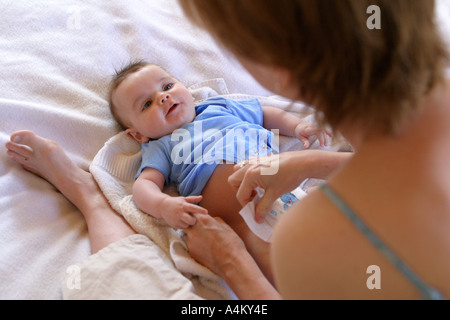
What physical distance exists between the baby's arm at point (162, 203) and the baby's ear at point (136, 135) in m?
0.14

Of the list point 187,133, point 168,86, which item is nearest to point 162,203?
point 187,133

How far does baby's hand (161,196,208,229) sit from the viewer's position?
1.00m

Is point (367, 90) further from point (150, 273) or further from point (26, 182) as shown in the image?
point (26, 182)

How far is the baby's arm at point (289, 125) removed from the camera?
49.1 inches

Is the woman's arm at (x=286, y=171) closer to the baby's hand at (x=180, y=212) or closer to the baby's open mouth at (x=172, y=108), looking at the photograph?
the baby's hand at (x=180, y=212)

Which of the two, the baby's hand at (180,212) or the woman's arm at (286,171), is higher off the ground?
the woman's arm at (286,171)

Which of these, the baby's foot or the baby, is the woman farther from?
the baby's foot

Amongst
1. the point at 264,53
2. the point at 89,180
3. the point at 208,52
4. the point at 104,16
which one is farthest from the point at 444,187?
the point at 104,16

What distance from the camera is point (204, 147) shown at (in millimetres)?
1185

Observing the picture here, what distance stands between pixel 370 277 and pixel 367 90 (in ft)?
0.83

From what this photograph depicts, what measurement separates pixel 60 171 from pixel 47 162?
0.04 m

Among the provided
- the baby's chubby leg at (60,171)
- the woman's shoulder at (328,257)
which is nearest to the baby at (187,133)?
the baby's chubby leg at (60,171)

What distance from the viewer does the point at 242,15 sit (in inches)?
22.1

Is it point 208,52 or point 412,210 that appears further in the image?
point 208,52
